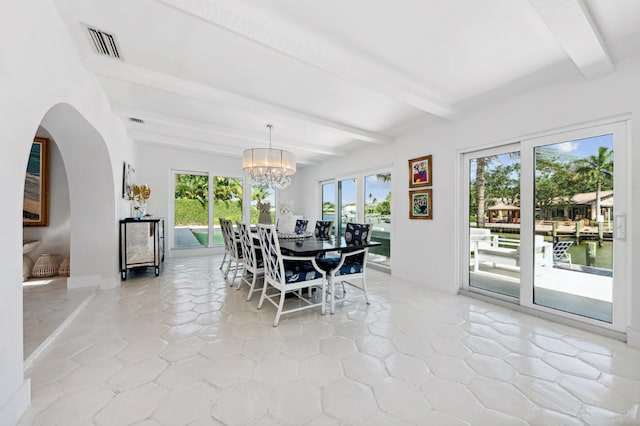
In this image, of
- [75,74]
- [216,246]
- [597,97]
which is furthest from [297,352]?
[216,246]

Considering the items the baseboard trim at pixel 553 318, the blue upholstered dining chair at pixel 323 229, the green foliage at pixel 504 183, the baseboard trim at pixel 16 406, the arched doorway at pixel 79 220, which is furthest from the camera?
the blue upholstered dining chair at pixel 323 229

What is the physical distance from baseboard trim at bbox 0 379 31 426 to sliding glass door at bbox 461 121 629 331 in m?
4.20

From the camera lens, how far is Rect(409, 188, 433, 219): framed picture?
3.94 metres

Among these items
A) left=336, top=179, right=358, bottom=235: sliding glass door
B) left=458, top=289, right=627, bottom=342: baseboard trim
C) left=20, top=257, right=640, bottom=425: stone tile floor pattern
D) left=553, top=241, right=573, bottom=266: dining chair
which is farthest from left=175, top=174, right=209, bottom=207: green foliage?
left=553, top=241, right=573, bottom=266: dining chair

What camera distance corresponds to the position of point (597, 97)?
7.85ft

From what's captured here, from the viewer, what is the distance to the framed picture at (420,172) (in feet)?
13.0

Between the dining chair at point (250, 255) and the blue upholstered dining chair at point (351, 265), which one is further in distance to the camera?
the dining chair at point (250, 255)

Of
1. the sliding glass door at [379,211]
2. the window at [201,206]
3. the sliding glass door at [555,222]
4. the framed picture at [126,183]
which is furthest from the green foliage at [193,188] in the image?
the sliding glass door at [555,222]

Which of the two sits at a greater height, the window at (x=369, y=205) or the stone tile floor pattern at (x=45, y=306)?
the window at (x=369, y=205)

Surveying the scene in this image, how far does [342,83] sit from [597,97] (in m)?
2.39

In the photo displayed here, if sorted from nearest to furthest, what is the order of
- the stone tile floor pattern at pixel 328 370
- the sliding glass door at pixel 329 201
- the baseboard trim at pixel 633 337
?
the stone tile floor pattern at pixel 328 370 < the baseboard trim at pixel 633 337 < the sliding glass door at pixel 329 201

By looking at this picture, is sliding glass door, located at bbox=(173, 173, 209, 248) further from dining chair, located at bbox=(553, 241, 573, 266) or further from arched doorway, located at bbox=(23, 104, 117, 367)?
dining chair, located at bbox=(553, 241, 573, 266)

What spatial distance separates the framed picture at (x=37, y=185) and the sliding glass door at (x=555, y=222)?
20.8 ft

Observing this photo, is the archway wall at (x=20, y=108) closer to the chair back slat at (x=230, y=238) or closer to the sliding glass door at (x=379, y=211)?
the chair back slat at (x=230, y=238)
